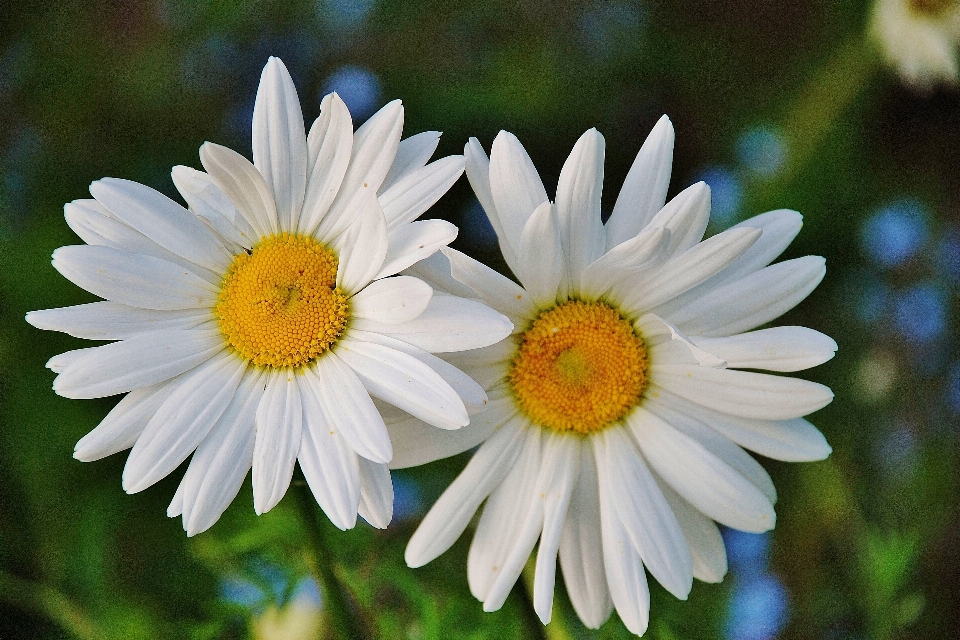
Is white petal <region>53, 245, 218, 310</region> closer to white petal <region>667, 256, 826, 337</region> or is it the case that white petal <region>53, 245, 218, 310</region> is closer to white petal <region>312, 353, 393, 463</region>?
white petal <region>312, 353, 393, 463</region>

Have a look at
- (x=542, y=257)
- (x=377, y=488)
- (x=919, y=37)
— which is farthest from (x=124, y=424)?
(x=919, y=37)

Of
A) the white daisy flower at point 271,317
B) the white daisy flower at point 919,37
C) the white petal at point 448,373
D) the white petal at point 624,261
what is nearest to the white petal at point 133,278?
the white daisy flower at point 271,317

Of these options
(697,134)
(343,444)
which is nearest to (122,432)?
(343,444)

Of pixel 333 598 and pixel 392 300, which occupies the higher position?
pixel 392 300

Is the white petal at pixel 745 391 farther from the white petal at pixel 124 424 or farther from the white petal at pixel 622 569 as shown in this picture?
the white petal at pixel 124 424

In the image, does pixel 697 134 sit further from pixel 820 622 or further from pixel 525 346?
pixel 820 622

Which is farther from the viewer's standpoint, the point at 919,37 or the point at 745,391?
the point at 919,37

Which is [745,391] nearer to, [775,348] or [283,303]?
[775,348]

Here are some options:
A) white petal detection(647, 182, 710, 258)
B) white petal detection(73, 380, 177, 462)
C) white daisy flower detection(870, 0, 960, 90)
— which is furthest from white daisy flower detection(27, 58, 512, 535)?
white daisy flower detection(870, 0, 960, 90)

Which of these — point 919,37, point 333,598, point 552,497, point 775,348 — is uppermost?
point 919,37
